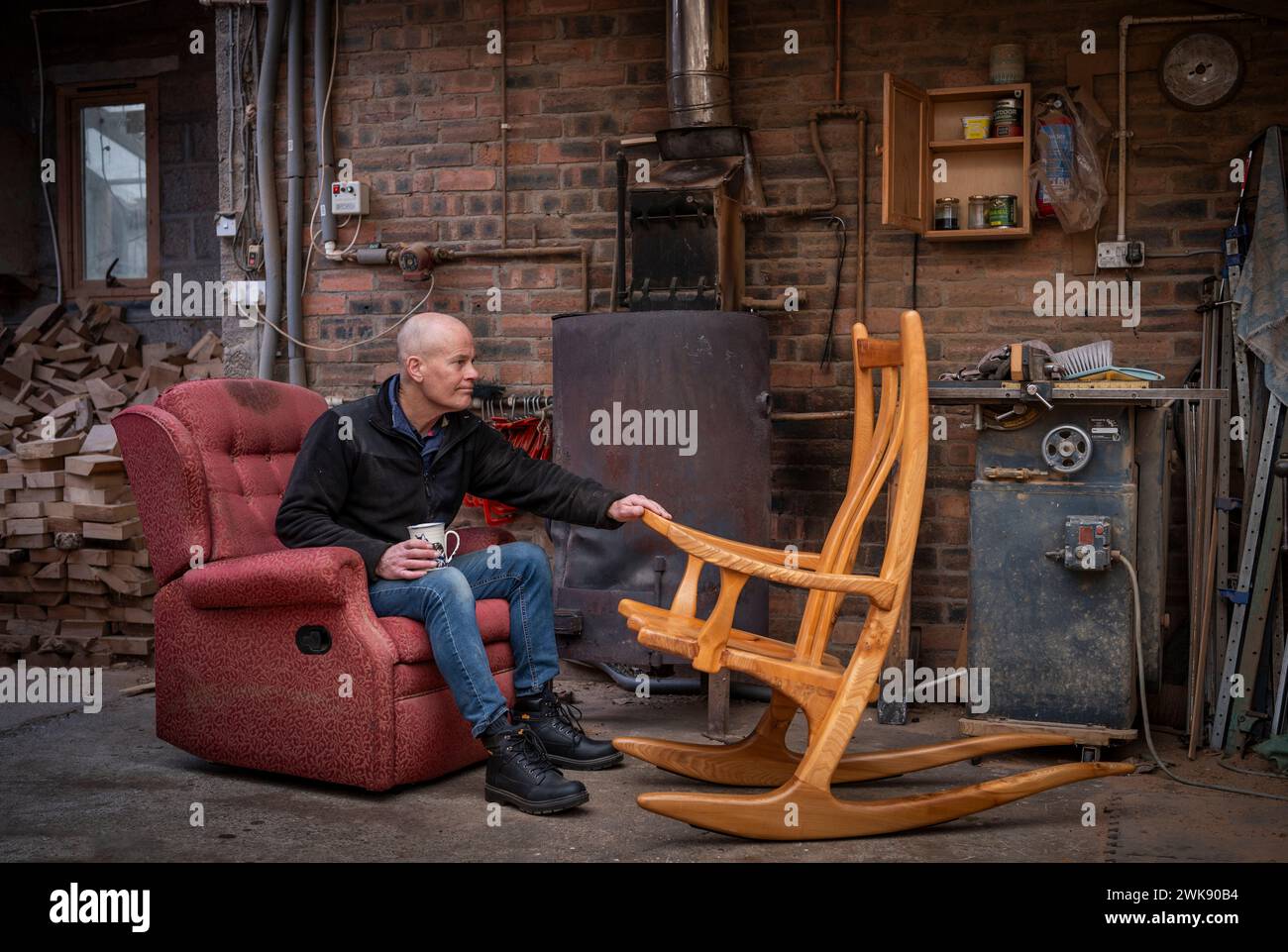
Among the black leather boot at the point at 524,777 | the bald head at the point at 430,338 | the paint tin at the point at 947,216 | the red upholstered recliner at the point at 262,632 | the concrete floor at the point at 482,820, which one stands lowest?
the concrete floor at the point at 482,820

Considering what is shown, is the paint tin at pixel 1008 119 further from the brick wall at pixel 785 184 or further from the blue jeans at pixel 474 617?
the blue jeans at pixel 474 617

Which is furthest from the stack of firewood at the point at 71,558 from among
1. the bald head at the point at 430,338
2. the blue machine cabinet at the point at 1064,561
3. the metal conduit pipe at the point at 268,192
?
the blue machine cabinet at the point at 1064,561

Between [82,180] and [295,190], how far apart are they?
9.96 ft

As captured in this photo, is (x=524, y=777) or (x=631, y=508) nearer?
(x=524, y=777)

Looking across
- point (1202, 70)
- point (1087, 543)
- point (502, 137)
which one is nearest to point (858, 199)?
point (1202, 70)

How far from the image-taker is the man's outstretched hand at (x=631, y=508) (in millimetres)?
3086

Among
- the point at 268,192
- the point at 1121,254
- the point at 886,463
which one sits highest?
the point at 268,192

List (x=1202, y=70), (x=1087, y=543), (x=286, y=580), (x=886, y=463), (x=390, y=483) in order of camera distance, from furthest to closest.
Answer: (x=1202, y=70), (x=1087, y=543), (x=390, y=483), (x=286, y=580), (x=886, y=463)

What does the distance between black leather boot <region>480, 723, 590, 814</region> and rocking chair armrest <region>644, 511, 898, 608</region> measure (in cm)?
67

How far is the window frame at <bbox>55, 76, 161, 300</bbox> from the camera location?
23.2 ft

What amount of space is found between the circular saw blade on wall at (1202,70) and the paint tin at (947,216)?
767mm

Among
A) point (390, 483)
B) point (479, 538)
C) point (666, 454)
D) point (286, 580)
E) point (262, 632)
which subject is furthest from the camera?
point (666, 454)

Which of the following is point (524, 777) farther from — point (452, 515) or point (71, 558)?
point (71, 558)

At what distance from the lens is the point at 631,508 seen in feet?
10.3
